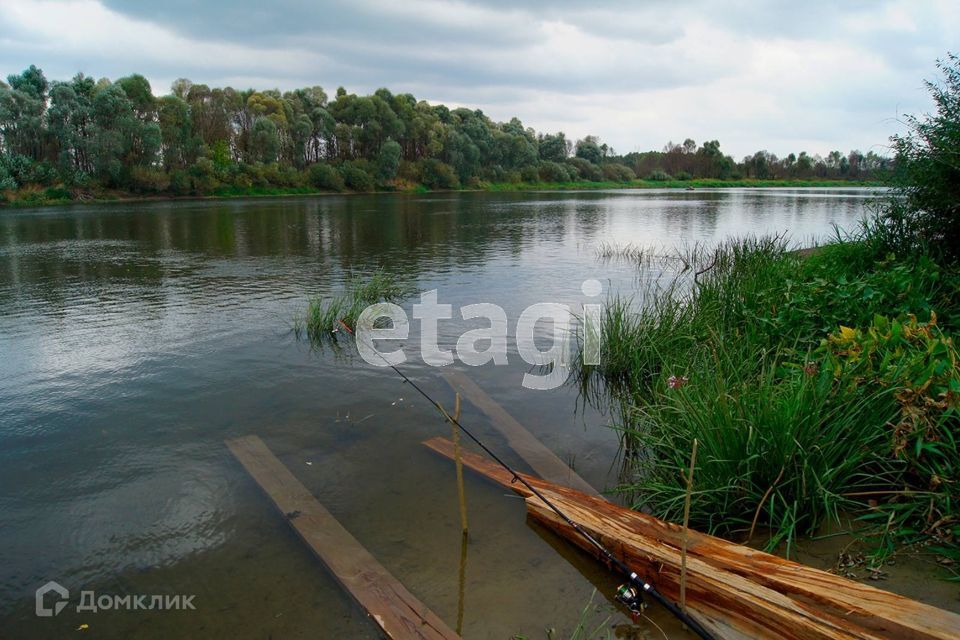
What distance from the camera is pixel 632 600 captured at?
13.1 feet

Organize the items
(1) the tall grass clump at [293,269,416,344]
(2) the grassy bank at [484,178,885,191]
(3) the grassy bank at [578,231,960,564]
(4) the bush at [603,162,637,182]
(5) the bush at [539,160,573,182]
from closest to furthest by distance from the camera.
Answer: (3) the grassy bank at [578,231,960,564], (1) the tall grass clump at [293,269,416,344], (2) the grassy bank at [484,178,885,191], (5) the bush at [539,160,573,182], (4) the bush at [603,162,637,182]

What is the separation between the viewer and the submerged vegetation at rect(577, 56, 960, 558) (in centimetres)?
431

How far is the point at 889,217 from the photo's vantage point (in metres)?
8.30

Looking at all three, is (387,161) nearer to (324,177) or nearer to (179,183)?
(324,177)

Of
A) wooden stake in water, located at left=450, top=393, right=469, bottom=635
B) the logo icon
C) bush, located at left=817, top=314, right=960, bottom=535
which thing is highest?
bush, located at left=817, top=314, right=960, bottom=535

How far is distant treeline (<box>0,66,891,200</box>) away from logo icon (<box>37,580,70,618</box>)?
3337 cm

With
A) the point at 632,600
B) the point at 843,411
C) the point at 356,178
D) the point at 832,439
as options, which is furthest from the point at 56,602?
the point at 356,178

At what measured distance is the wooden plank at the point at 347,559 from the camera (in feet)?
12.7

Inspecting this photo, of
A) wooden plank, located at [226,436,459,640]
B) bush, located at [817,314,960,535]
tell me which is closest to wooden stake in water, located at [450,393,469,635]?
wooden plank, located at [226,436,459,640]

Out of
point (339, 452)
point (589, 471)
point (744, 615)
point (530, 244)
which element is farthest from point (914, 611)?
point (530, 244)

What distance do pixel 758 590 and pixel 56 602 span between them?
188 inches

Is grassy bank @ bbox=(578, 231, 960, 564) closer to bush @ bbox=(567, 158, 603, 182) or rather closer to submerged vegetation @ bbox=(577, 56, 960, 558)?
submerged vegetation @ bbox=(577, 56, 960, 558)

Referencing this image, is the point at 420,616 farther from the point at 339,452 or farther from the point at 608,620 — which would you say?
the point at 339,452

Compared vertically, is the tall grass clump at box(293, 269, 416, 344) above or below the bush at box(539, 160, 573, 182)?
below
